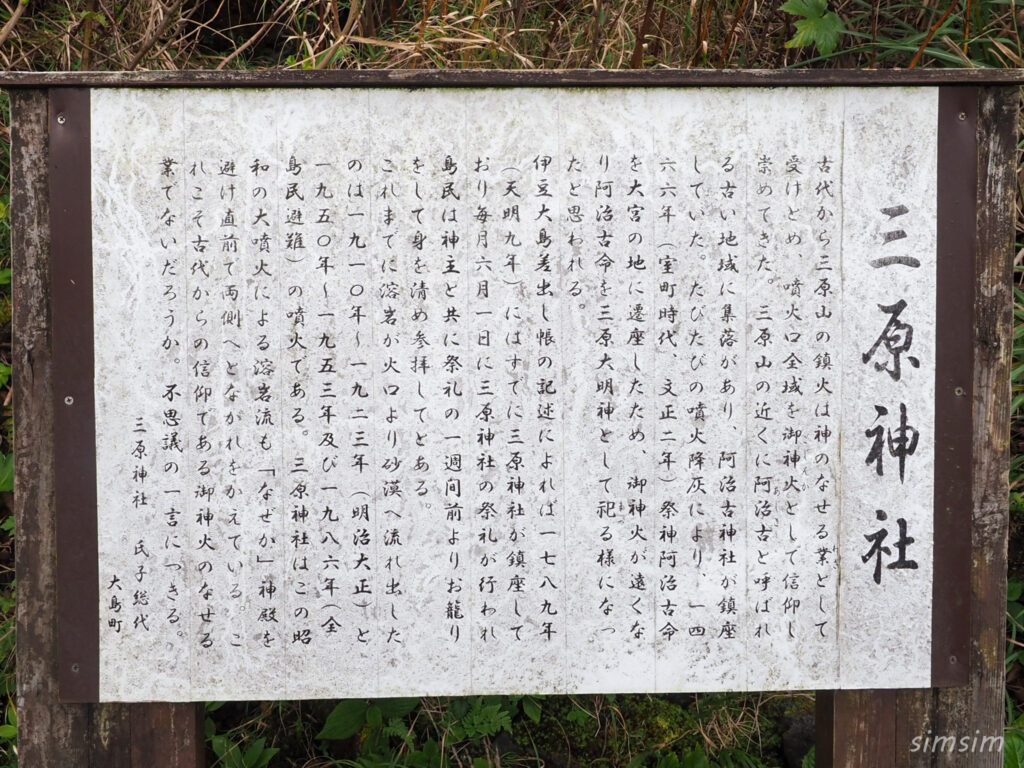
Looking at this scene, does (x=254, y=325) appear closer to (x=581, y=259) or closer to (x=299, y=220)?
(x=299, y=220)

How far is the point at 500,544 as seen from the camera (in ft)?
8.03

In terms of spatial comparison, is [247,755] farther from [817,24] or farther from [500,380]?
[817,24]

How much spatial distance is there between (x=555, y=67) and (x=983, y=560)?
230 centimetres

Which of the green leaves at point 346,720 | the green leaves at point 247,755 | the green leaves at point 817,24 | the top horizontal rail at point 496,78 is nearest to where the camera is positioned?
the top horizontal rail at point 496,78

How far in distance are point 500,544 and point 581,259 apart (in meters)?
0.83

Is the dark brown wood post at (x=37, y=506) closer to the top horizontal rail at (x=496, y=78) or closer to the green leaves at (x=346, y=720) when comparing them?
the top horizontal rail at (x=496, y=78)

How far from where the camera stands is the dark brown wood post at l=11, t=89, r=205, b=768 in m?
2.42

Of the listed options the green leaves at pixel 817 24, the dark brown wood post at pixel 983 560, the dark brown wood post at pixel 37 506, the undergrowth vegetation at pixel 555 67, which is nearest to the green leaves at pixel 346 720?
the undergrowth vegetation at pixel 555 67

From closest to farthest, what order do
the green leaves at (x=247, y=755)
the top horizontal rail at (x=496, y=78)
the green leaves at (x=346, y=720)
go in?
1. the top horizontal rail at (x=496, y=78)
2. the green leaves at (x=247, y=755)
3. the green leaves at (x=346, y=720)

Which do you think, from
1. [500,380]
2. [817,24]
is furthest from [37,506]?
[817,24]

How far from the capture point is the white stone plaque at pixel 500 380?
94.5 inches

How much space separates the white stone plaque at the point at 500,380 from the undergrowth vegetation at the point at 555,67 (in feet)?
2.61

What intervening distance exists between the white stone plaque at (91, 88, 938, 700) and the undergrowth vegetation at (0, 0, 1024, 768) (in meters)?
0.79

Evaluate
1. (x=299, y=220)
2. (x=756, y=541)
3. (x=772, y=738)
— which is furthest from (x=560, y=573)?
(x=772, y=738)
